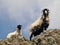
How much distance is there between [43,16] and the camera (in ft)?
88.7

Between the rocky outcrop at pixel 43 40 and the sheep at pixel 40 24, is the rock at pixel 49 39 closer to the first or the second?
the rocky outcrop at pixel 43 40

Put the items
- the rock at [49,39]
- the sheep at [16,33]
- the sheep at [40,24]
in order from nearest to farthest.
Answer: the rock at [49,39]
the sheep at [40,24]
the sheep at [16,33]

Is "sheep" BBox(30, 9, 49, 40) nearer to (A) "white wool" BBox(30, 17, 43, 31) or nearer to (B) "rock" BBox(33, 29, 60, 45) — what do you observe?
(A) "white wool" BBox(30, 17, 43, 31)

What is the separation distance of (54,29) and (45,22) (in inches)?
216

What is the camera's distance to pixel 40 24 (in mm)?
26516

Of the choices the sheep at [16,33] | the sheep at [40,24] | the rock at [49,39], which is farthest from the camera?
the sheep at [16,33]

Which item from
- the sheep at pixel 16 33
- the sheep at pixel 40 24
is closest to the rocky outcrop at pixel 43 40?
the sheep at pixel 40 24

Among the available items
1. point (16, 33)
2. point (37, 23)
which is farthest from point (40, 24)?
point (16, 33)

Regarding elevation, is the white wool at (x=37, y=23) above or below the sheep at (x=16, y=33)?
above

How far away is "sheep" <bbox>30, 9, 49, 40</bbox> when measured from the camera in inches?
1033

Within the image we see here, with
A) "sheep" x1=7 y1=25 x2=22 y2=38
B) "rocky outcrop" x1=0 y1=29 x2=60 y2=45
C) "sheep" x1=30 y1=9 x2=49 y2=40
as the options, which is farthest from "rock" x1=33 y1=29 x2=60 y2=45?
"sheep" x1=7 y1=25 x2=22 y2=38

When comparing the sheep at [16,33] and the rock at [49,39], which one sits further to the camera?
the sheep at [16,33]

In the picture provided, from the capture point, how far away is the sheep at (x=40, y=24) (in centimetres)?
2623

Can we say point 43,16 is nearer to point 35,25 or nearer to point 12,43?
point 35,25
